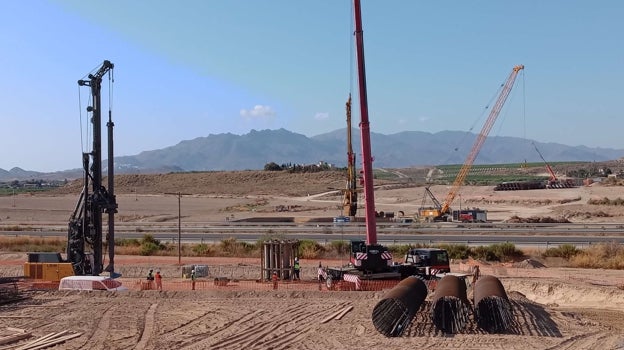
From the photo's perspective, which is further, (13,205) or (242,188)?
(242,188)

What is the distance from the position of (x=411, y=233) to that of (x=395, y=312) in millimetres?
42505

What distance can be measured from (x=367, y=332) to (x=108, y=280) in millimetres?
A: 14863

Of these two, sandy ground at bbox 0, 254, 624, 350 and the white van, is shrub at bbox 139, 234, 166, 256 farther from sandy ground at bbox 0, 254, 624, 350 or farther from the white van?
the white van

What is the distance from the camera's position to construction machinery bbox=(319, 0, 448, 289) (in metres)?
29.7

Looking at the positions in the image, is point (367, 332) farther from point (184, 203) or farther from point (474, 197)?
point (184, 203)

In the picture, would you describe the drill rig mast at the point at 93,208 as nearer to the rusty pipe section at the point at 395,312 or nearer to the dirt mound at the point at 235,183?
the rusty pipe section at the point at 395,312

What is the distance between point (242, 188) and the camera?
165750mm

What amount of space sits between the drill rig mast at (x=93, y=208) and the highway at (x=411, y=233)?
754 inches

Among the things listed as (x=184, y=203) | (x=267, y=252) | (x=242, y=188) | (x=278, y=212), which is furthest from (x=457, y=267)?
(x=242, y=188)

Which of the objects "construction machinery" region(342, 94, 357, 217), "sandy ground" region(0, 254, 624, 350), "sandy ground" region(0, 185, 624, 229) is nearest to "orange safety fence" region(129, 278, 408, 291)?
"sandy ground" region(0, 254, 624, 350)

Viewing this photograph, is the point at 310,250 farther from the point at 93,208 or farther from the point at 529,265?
the point at 93,208

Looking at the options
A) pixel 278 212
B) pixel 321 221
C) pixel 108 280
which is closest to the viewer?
pixel 108 280

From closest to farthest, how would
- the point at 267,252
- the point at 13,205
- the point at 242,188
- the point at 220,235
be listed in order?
1. the point at 267,252
2. the point at 220,235
3. the point at 13,205
4. the point at 242,188

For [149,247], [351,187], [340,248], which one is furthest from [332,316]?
[351,187]
